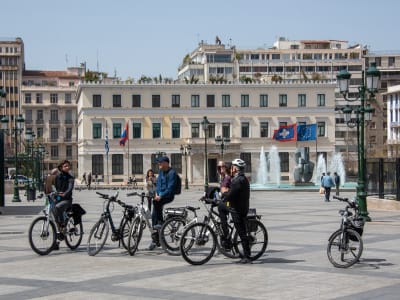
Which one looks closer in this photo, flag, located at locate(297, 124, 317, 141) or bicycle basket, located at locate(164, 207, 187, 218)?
bicycle basket, located at locate(164, 207, 187, 218)

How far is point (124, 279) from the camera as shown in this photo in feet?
41.1

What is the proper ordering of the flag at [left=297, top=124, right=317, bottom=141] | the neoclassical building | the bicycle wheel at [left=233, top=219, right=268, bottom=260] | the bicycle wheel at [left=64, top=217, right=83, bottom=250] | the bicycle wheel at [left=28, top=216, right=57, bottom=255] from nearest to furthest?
the bicycle wheel at [left=233, top=219, right=268, bottom=260], the bicycle wheel at [left=28, top=216, right=57, bottom=255], the bicycle wheel at [left=64, top=217, right=83, bottom=250], the flag at [left=297, top=124, right=317, bottom=141], the neoclassical building

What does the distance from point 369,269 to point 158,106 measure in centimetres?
7368

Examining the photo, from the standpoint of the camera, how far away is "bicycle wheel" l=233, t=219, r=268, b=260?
47.8 ft

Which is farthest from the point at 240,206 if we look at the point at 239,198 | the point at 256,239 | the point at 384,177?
the point at 384,177

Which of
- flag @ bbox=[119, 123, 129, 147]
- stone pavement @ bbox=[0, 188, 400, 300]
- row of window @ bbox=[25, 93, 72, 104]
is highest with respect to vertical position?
row of window @ bbox=[25, 93, 72, 104]

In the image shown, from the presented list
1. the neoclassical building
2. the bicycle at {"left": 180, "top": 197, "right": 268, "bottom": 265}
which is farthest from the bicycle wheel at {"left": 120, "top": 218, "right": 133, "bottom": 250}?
the neoclassical building

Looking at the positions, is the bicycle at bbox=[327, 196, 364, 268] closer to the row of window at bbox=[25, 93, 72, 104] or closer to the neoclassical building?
the neoclassical building

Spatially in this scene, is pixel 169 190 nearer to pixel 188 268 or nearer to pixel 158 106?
pixel 188 268

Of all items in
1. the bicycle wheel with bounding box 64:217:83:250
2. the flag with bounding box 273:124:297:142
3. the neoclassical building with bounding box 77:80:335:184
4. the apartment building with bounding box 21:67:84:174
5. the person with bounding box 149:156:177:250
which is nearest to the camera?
the person with bounding box 149:156:177:250

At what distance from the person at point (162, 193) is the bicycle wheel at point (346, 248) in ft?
11.7

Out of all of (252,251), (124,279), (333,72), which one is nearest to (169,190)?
(252,251)

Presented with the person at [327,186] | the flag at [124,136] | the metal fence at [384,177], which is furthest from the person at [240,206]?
the flag at [124,136]

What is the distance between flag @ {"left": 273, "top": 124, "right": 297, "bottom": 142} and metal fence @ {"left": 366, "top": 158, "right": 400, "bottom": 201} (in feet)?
175
